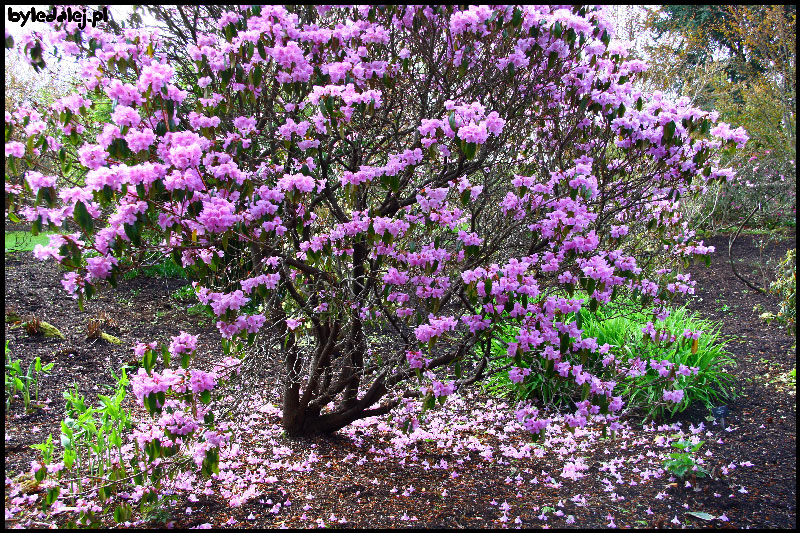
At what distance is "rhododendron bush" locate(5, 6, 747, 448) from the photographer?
232 centimetres

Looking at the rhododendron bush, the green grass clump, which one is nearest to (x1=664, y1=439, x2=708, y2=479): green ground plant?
the rhododendron bush

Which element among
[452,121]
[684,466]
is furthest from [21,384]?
[684,466]

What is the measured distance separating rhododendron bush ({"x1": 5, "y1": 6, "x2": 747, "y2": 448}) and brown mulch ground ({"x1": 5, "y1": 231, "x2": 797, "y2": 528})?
0.59 meters

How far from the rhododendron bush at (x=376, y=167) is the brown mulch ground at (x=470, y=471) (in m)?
0.59

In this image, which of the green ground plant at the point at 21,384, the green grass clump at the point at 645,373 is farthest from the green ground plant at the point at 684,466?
the green ground plant at the point at 21,384

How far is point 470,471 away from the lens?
3.59m

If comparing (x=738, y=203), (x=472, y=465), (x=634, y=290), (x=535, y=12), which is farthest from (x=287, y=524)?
(x=738, y=203)

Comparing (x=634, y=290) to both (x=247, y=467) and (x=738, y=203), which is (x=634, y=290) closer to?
(x=247, y=467)

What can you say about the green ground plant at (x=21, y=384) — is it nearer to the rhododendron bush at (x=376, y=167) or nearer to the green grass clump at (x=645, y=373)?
the rhododendron bush at (x=376, y=167)

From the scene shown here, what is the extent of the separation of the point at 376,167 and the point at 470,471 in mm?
2078

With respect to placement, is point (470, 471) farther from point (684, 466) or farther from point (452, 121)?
point (452, 121)

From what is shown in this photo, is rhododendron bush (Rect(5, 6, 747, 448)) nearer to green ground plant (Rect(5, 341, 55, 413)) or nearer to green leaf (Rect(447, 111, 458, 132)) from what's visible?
green leaf (Rect(447, 111, 458, 132))

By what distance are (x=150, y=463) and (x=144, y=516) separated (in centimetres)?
39

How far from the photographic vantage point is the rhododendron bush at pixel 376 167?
2322 millimetres
